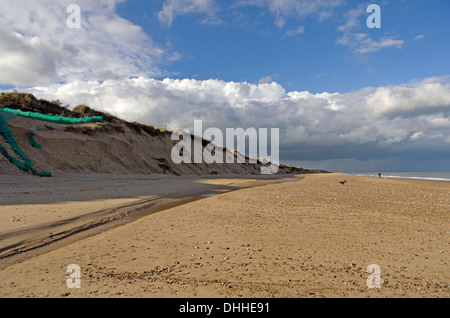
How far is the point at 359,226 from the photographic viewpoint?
6.45 meters

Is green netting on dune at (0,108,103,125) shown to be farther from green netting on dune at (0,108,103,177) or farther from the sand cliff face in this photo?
the sand cliff face

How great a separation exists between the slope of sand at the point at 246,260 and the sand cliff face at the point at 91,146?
1728cm

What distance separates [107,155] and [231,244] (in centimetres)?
2501

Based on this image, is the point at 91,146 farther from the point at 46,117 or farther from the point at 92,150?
the point at 46,117

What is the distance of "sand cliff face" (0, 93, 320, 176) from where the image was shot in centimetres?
2086

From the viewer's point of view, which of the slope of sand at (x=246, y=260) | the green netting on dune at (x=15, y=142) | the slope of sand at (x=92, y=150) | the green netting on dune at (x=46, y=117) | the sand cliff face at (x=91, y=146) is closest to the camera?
the slope of sand at (x=246, y=260)

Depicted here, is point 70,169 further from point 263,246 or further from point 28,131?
point 263,246

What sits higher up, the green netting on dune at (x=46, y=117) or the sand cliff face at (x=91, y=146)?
the green netting on dune at (x=46, y=117)

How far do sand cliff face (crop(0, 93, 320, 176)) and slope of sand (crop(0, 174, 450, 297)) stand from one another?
17277 millimetres

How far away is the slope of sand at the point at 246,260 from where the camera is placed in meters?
3.10

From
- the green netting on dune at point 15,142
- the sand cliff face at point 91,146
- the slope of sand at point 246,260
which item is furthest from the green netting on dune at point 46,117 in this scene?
the slope of sand at point 246,260

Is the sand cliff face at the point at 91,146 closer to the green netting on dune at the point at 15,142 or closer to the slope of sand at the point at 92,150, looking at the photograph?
the slope of sand at the point at 92,150

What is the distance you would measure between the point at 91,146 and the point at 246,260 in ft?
84.2
